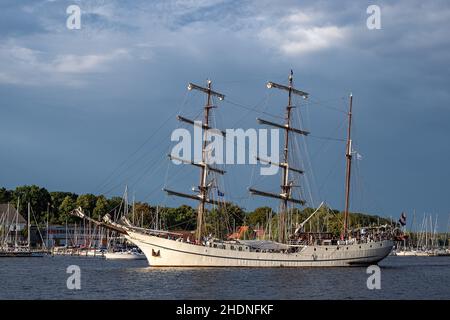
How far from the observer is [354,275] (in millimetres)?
80438

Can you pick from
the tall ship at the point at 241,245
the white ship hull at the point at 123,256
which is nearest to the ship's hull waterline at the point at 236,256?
the tall ship at the point at 241,245

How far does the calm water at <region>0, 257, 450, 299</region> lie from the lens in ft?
195

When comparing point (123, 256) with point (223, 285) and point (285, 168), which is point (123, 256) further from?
point (223, 285)

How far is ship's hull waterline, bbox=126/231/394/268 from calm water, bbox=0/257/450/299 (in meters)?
3.60

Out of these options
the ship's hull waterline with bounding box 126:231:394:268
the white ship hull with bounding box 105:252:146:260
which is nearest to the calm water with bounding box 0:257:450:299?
the ship's hull waterline with bounding box 126:231:394:268

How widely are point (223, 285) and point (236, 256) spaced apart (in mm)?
25803

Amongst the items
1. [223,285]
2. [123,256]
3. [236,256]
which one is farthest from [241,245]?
[123,256]

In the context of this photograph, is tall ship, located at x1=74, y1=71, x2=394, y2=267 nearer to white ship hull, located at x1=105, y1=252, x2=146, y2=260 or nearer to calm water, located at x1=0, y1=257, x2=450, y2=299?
calm water, located at x1=0, y1=257, x2=450, y2=299

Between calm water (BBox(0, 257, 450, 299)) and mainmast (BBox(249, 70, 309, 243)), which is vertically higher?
mainmast (BBox(249, 70, 309, 243))

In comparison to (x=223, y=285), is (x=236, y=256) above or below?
above

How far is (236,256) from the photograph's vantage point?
92188 mm

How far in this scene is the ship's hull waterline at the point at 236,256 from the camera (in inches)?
3612

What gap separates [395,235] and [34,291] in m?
56.8
